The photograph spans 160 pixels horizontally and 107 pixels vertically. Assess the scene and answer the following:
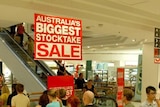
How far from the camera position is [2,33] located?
11188mm

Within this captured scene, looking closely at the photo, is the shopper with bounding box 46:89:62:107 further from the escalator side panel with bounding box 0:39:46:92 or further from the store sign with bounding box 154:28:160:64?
the store sign with bounding box 154:28:160:64

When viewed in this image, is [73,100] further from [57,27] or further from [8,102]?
[8,102]

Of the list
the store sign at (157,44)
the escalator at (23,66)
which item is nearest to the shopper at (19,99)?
the escalator at (23,66)

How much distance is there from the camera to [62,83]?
4.65 metres

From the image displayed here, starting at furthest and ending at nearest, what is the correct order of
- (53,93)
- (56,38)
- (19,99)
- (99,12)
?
(99,12)
(19,99)
(53,93)
(56,38)

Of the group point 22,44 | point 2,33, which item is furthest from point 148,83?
point 2,33

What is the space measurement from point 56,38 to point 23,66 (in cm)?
553

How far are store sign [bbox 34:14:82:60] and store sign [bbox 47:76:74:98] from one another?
544mm

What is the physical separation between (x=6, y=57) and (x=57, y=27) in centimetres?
604

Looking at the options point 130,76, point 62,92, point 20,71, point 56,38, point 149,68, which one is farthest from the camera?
point 130,76

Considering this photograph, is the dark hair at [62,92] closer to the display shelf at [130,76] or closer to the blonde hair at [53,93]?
the blonde hair at [53,93]

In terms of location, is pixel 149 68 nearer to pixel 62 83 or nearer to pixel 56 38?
pixel 62 83

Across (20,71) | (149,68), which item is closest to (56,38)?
(20,71)

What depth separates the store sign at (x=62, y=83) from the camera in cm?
450
